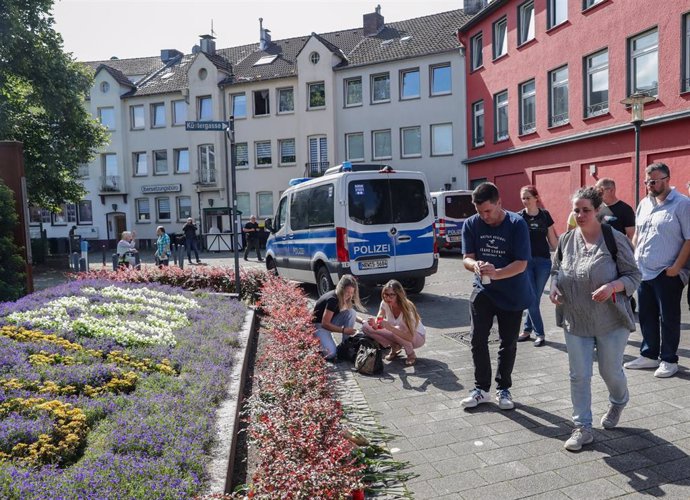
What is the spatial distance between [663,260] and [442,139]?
27.8 m

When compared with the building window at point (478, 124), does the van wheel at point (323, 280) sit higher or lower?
lower

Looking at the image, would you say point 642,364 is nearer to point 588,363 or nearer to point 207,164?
point 588,363

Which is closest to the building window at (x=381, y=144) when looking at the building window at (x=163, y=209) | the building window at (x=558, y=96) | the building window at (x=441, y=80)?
the building window at (x=441, y=80)

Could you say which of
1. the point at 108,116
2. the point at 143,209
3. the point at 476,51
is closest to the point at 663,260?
the point at 476,51

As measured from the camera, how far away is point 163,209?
1651 inches

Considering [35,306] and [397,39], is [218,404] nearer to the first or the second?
[35,306]

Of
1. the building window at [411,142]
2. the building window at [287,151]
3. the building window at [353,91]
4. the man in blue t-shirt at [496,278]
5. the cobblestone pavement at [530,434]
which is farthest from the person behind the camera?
the building window at [287,151]

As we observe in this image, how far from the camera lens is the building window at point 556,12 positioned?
21328mm

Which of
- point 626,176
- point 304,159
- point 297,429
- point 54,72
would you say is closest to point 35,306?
point 297,429

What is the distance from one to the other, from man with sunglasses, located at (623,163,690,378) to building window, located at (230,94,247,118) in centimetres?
3496

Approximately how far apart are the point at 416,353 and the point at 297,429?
4.09 meters

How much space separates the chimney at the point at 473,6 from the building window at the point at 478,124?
359 inches

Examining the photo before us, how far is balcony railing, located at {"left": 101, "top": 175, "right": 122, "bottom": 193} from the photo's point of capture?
4238 cm

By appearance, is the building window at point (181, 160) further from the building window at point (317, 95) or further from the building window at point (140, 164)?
the building window at point (317, 95)
